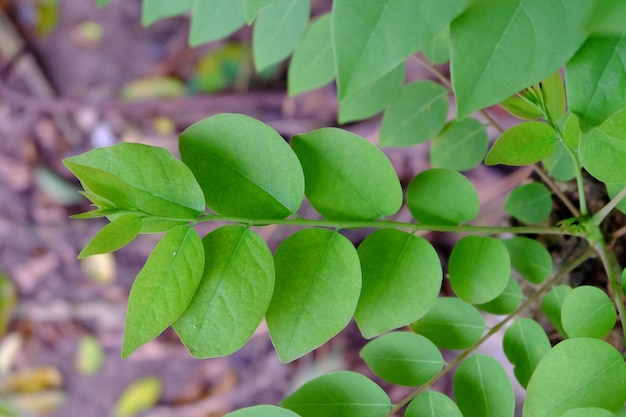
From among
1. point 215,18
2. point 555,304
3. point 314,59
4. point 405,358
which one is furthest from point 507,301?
point 215,18

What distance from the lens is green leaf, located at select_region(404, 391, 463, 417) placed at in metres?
0.64

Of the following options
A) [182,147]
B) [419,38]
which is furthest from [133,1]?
[419,38]

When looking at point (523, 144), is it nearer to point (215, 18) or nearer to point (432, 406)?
point (432, 406)

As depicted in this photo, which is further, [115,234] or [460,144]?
[460,144]

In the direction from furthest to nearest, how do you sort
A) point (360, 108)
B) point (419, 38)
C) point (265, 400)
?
1. point (265, 400)
2. point (360, 108)
3. point (419, 38)

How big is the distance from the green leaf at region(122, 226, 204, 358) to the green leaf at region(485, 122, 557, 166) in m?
0.33

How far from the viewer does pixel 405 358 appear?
73 cm

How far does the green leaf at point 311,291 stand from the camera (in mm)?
578

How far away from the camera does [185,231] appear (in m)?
0.58

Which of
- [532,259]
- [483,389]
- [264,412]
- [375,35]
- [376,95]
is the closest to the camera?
[375,35]

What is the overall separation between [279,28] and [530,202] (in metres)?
0.51

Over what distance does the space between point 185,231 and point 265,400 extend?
152cm

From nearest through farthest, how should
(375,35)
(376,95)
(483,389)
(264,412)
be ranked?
(375,35), (264,412), (483,389), (376,95)

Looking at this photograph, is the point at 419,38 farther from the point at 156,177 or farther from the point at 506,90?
the point at 156,177
